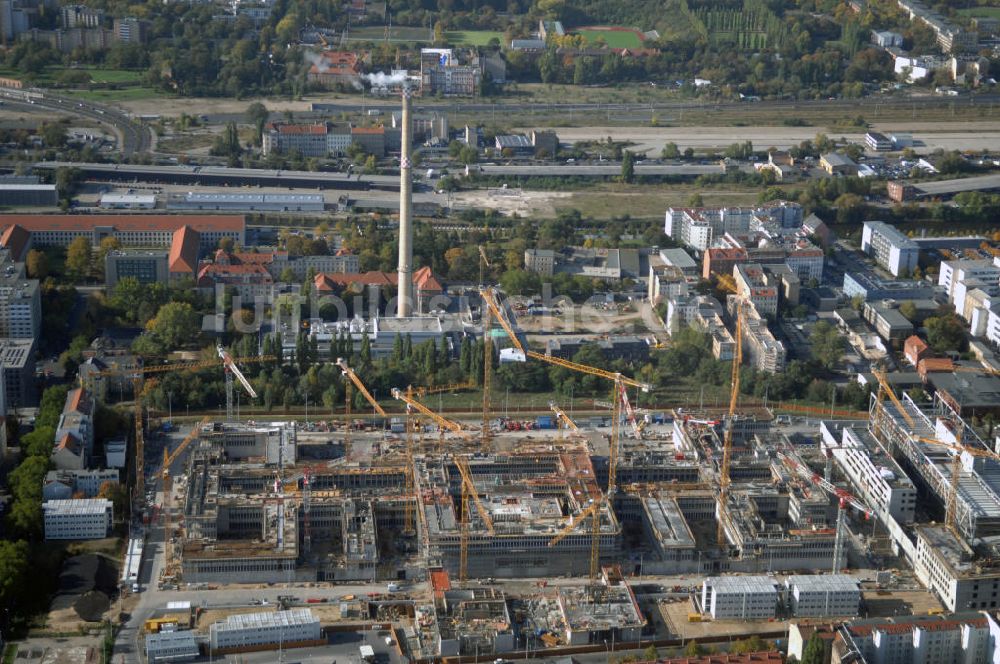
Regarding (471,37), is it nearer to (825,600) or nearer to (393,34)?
(393,34)

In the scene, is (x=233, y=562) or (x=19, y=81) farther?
(x=19, y=81)

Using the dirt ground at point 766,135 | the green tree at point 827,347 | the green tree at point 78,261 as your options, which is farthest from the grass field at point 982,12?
the green tree at point 78,261

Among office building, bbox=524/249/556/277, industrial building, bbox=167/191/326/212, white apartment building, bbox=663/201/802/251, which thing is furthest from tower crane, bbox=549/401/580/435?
industrial building, bbox=167/191/326/212

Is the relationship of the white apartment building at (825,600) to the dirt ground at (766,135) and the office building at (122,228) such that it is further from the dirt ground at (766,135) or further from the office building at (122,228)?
the dirt ground at (766,135)

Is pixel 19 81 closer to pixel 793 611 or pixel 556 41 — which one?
pixel 556 41

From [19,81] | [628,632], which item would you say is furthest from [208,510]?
[19,81]

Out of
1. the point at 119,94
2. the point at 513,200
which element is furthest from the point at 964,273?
the point at 119,94

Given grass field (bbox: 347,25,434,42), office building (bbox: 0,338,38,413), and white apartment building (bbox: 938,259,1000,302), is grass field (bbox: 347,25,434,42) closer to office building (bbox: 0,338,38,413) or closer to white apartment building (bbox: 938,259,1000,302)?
white apartment building (bbox: 938,259,1000,302)
